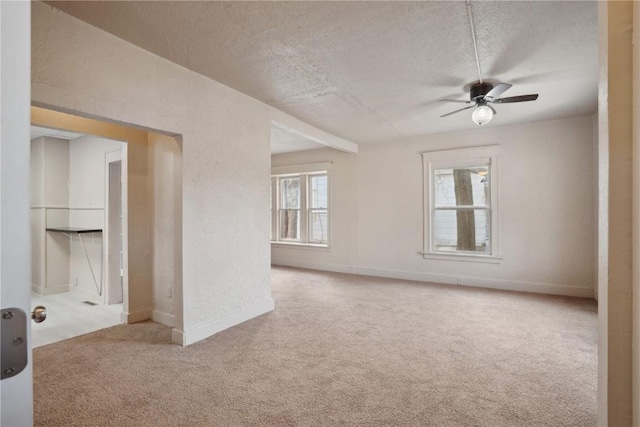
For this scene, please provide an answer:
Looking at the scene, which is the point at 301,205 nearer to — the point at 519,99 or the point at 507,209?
the point at 507,209

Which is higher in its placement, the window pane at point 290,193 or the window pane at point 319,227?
the window pane at point 290,193

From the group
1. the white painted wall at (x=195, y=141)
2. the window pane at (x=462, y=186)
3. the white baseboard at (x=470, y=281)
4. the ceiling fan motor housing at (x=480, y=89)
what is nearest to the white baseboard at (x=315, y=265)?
the white baseboard at (x=470, y=281)

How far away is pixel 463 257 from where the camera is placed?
523 cm

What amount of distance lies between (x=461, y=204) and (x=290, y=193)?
3552 mm

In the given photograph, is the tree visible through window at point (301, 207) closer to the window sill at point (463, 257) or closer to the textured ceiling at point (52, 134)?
the window sill at point (463, 257)

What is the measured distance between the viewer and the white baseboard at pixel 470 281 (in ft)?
14.9

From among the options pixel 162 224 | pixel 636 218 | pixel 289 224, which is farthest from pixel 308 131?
pixel 636 218

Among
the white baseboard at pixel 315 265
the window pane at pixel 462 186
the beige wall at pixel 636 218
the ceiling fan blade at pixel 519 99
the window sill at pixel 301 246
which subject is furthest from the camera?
the window sill at pixel 301 246

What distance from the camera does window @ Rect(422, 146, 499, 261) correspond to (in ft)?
16.6

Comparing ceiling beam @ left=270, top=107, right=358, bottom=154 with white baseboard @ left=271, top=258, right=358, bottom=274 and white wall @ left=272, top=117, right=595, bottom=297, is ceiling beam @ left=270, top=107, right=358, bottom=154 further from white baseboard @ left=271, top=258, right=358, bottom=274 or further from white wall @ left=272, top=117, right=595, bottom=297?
white baseboard @ left=271, top=258, right=358, bottom=274

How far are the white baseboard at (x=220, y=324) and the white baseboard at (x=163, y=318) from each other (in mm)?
493

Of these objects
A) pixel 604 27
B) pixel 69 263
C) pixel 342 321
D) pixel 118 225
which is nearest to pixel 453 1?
pixel 604 27

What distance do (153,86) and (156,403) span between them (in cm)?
236

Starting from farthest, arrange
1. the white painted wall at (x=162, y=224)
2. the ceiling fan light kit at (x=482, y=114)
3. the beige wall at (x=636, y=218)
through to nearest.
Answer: the white painted wall at (x=162, y=224) < the ceiling fan light kit at (x=482, y=114) < the beige wall at (x=636, y=218)
